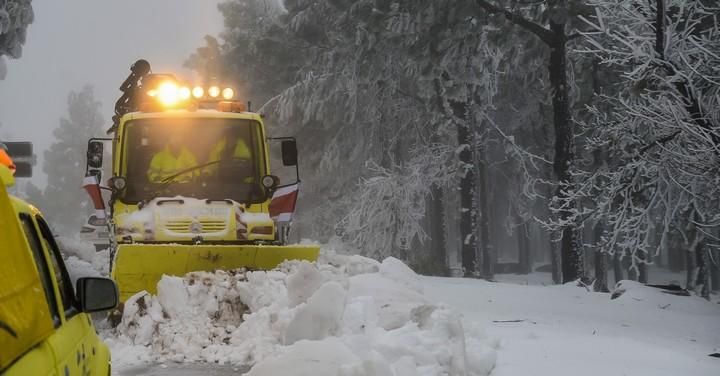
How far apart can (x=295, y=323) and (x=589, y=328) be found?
3.96 metres

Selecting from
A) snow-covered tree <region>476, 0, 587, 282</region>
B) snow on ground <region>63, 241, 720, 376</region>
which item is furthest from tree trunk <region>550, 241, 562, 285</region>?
snow on ground <region>63, 241, 720, 376</region>

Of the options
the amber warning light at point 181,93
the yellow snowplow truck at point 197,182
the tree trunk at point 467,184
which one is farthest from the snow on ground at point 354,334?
the tree trunk at point 467,184

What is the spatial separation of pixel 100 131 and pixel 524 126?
2244 inches

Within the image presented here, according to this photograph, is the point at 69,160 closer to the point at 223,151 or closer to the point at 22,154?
the point at 223,151

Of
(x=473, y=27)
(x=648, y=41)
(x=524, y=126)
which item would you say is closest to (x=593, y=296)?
(x=648, y=41)

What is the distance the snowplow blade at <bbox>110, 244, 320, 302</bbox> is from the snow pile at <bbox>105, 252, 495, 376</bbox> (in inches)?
14.6

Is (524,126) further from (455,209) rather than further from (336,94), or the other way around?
(455,209)

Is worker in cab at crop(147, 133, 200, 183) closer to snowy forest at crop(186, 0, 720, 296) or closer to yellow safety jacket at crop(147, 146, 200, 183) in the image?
yellow safety jacket at crop(147, 146, 200, 183)

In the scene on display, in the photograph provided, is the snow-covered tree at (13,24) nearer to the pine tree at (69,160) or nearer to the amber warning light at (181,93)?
the amber warning light at (181,93)

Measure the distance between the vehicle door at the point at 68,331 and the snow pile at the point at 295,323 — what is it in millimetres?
2113

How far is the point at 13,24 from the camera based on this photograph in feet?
58.8

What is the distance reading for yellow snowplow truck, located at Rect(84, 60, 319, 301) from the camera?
9.19 m

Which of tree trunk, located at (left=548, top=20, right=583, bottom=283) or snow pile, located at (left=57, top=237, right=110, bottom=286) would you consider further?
tree trunk, located at (left=548, top=20, right=583, bottom=283)

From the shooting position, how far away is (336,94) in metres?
22.8
